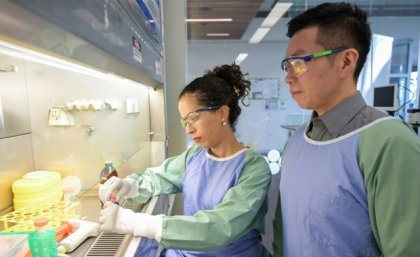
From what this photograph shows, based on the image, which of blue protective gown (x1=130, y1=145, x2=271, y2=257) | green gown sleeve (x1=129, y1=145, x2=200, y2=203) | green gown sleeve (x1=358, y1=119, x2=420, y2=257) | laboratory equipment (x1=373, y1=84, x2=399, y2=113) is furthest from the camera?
laboratory equipment (x1=373, y1=84, x2=399, y2=113)

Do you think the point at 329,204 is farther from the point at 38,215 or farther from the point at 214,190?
the point at 38,215

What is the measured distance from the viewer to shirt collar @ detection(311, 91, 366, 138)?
85cm

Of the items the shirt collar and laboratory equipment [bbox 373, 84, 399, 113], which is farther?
laboratory equipment [bbox 373, 84, 399, 113]

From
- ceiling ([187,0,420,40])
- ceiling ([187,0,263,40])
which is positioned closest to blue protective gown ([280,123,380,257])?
ceiling ([187,0,420,40])

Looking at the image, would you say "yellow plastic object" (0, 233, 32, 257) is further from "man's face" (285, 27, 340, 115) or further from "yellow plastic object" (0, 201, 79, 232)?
"man's face" (285, 27, 340, 115)

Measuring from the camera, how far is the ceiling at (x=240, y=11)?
279 centimetres

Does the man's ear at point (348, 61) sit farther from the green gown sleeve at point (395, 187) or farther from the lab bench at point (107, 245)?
the lab bench at point (107, 245)

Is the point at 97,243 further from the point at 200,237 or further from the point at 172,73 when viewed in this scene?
the point at 172,73

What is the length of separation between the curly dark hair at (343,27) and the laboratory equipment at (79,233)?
1078 millimetres

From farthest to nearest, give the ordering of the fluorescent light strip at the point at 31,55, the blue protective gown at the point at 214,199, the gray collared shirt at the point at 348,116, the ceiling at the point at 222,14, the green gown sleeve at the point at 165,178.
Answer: the ceiling at the point at 222,14 < the green gown sleeve at the point at 165,178 < the blue protective gown at the point at 214,199 < the gray collared shirt at the point at 348,116 < the fluorescent light strip at the point at 31,55

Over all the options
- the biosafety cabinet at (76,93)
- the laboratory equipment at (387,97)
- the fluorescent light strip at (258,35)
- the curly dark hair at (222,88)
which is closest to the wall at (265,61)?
the fluorescent light strip at (258,35)

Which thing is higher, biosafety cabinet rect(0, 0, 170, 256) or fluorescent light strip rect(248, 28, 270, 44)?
fluorescent light strip rect(248, 28, 270, 44)

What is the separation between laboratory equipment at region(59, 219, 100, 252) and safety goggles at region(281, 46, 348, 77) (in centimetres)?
96

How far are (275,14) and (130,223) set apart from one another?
3531 millimetres
